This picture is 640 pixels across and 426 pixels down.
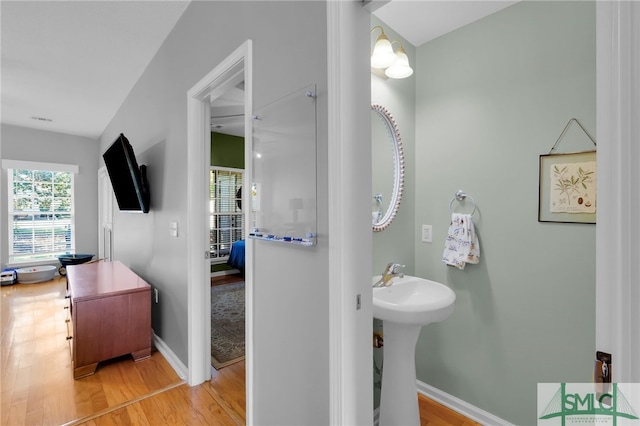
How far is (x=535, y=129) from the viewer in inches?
62.1

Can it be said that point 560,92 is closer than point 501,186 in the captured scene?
Yes

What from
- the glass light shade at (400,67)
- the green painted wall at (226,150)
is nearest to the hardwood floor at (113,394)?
the glass light shade at (400,67)

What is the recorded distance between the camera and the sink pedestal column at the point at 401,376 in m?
1.51

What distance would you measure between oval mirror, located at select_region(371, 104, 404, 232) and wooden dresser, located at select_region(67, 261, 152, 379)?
Answer: 199 centimetres

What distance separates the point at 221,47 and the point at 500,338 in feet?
7.56

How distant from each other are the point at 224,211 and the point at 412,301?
4.64 metres

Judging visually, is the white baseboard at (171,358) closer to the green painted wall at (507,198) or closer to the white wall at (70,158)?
the green painted wall at (507,198)

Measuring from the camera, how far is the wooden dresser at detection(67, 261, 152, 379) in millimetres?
2152

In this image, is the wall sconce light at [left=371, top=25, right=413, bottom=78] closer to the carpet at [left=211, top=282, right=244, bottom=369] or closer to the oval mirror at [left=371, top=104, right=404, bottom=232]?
the oval mirror at [left=371, top=104, right=404, bottom=232]

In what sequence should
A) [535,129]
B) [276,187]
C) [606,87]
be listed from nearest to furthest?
→ 1. [606,87]
2. [276,187]
3. [535,129]

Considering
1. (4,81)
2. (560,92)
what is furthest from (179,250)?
(4,81)

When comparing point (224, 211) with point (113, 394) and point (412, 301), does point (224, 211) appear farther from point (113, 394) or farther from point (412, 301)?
point (412, 301)

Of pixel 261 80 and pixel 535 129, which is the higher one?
pixel 261 80

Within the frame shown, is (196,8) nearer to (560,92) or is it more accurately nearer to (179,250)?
(179,250)
